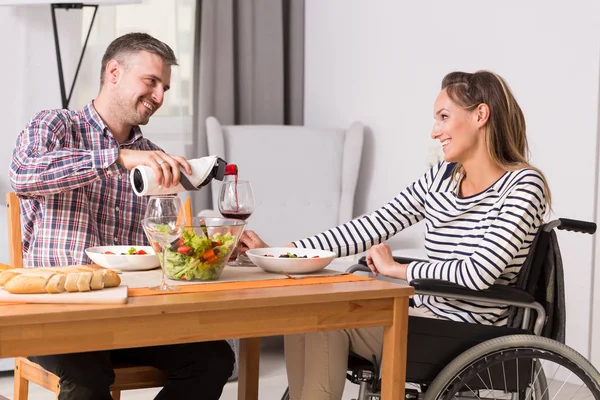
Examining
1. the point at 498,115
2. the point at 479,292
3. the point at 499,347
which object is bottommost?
the point at 499,347

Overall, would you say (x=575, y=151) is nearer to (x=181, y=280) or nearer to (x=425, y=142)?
(x=425, y=142)

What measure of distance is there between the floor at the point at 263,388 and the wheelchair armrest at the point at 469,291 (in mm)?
1248

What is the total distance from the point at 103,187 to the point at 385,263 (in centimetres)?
81

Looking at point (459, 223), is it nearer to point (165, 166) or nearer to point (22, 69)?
point (165, 166)

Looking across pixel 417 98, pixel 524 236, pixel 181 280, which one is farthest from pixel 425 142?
pixel 181 280

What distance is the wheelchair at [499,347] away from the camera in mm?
1905

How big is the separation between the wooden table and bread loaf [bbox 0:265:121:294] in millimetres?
56

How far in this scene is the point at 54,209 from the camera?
230 centimetres

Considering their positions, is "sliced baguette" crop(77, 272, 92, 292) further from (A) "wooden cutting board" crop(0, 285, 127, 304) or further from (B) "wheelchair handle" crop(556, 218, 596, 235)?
(B) "wheelchair handle" crop(556, 218, 596, 235)

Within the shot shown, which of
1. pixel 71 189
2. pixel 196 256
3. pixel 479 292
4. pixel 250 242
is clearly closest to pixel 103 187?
pixel 71 189

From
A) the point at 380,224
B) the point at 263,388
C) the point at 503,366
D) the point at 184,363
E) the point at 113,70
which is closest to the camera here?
the point at 503,366

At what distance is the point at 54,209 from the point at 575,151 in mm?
1958

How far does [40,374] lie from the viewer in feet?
6.72

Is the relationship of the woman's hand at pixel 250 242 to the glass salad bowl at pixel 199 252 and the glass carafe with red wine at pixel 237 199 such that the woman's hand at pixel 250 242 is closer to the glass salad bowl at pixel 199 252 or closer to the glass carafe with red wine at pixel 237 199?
the glass carafe with red wine at pixel 237 199
